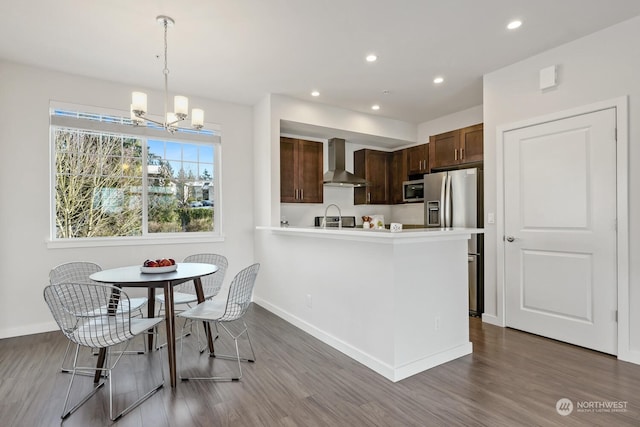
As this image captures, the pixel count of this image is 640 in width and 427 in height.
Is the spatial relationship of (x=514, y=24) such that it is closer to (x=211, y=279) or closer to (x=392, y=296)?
(x=392, y=296)

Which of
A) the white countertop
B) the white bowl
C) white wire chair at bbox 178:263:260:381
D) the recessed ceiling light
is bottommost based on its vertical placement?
white wire chair at bbox 178:263:260:381

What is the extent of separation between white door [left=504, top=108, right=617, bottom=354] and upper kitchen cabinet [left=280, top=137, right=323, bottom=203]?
2.62 metres

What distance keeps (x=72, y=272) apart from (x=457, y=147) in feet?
15.4

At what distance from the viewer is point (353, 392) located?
2318mm

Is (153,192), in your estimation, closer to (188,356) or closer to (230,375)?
(188,356)

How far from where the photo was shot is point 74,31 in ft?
9.58

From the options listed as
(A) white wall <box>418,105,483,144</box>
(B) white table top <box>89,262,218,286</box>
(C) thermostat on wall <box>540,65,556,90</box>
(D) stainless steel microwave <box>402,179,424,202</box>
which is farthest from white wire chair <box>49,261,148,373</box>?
(A) white wall <box>418,105,483,144</box>

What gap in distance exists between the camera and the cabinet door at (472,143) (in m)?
4.32

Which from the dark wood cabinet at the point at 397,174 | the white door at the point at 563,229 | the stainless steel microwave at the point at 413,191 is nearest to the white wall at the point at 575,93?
the white door at the point at 563,229

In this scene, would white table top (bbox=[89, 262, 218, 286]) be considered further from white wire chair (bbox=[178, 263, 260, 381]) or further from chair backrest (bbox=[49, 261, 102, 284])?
chair backrest (bbox=[49, 261, 102, 284])

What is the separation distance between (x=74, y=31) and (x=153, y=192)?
78.1 inches

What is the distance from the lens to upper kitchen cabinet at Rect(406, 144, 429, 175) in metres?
5.50

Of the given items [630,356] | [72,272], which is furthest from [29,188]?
[630,356]

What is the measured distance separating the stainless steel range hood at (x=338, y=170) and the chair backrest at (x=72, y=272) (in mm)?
3245
